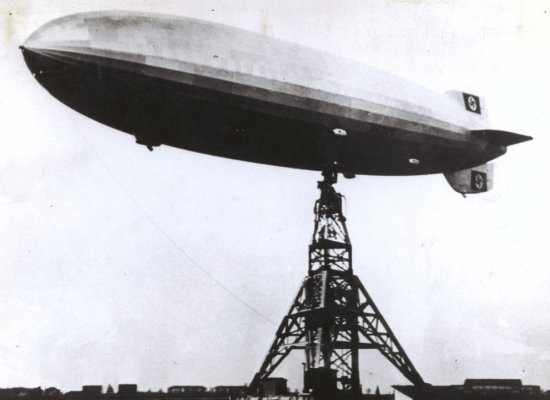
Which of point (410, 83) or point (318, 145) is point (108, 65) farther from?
point (410, 83)

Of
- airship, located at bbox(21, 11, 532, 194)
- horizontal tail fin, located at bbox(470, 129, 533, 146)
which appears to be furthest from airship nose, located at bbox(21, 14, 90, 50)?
horizontal tail fin, located at bbox(470, 129, 533, 146)

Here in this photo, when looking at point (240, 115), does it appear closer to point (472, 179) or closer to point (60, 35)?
point (60, 35)

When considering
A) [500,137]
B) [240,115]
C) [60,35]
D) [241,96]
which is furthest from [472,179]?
[60,35]

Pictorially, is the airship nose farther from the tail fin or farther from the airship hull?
the tail fin

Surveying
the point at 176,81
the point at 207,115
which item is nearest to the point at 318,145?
the point at 207,115

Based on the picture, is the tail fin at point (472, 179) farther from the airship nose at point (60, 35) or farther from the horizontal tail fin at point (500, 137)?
the airship nose at point (60, 35)

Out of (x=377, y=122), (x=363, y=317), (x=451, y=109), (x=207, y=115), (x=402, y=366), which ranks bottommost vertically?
(x=402, y=366)

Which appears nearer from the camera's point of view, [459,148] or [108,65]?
[108,65]
